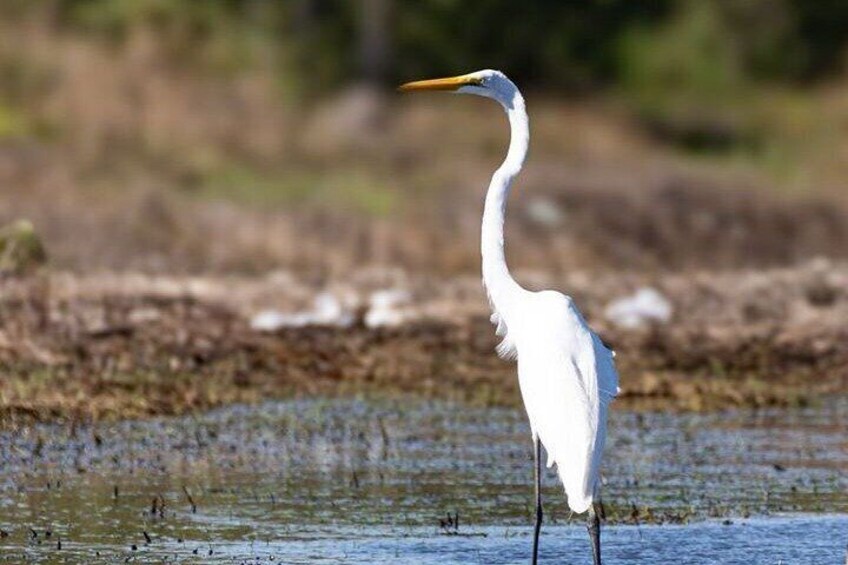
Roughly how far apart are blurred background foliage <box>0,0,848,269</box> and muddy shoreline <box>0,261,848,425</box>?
14.4 ft

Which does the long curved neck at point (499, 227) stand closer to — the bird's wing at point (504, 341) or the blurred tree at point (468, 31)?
the bird's wing at point (504, 341)

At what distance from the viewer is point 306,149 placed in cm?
2767

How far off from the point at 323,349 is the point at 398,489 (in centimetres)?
484

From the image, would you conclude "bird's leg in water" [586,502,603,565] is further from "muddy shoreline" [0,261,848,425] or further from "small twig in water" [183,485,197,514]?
"muddy shoreline" [0,261,848,425]

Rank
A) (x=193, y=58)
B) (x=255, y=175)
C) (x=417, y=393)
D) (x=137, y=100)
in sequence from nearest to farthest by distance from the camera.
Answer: (x=417, y=393), (x=255, y=175), (x=137, y=100), (x=193, y=58)

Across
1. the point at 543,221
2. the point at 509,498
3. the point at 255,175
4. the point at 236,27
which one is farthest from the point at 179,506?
the point at 236,27

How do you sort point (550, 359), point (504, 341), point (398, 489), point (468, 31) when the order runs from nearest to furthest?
point (550, 359) → point (504, 341) → point (398, 489) → point (468, 31)

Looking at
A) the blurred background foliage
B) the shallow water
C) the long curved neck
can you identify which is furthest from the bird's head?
the blurred background foliage

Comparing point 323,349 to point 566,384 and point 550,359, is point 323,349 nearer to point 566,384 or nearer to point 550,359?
point 550,359

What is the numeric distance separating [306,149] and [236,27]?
6.30m

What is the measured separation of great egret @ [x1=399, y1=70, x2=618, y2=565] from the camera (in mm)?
7906

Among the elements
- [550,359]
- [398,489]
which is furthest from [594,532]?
[398,489]

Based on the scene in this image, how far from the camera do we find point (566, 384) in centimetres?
817

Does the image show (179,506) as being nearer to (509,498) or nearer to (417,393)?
(509,498)
